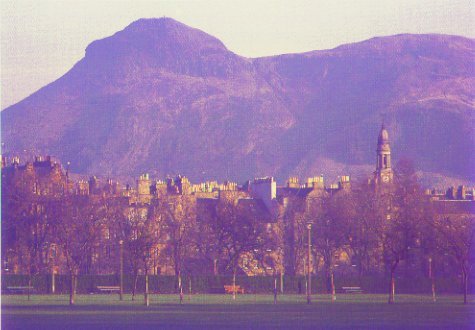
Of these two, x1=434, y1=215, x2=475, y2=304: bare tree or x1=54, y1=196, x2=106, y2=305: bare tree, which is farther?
x1=54, y1=196, x2=106, y2=305: bare tree

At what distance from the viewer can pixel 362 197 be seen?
127 m

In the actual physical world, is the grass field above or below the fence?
below

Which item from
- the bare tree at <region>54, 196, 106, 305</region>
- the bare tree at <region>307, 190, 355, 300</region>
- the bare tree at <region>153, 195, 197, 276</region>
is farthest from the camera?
the bare tree at <region>153, 195, 197, 276</region>

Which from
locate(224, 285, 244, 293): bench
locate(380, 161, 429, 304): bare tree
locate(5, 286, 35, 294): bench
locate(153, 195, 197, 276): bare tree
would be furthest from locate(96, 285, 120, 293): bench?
locate(380, 161, 429, 304): bare tree

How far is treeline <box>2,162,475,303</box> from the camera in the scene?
105 metres

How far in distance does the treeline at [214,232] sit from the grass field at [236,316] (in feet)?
81.5

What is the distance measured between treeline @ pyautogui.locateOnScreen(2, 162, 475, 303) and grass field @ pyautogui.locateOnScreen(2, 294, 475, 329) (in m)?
24.8

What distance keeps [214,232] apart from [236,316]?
194ft

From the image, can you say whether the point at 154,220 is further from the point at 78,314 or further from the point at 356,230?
the point at 78,314

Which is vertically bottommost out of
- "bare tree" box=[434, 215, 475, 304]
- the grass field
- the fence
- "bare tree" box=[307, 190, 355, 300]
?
the grass field

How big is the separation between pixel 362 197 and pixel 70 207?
1158 inches

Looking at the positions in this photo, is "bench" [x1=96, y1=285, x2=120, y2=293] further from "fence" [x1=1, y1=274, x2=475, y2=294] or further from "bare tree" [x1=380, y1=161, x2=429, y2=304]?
"bare tree" [x1=380, y1=161, x2=429, y2=304]

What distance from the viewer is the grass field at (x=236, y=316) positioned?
50656mm

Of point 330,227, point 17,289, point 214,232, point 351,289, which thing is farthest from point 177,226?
point 17,289
